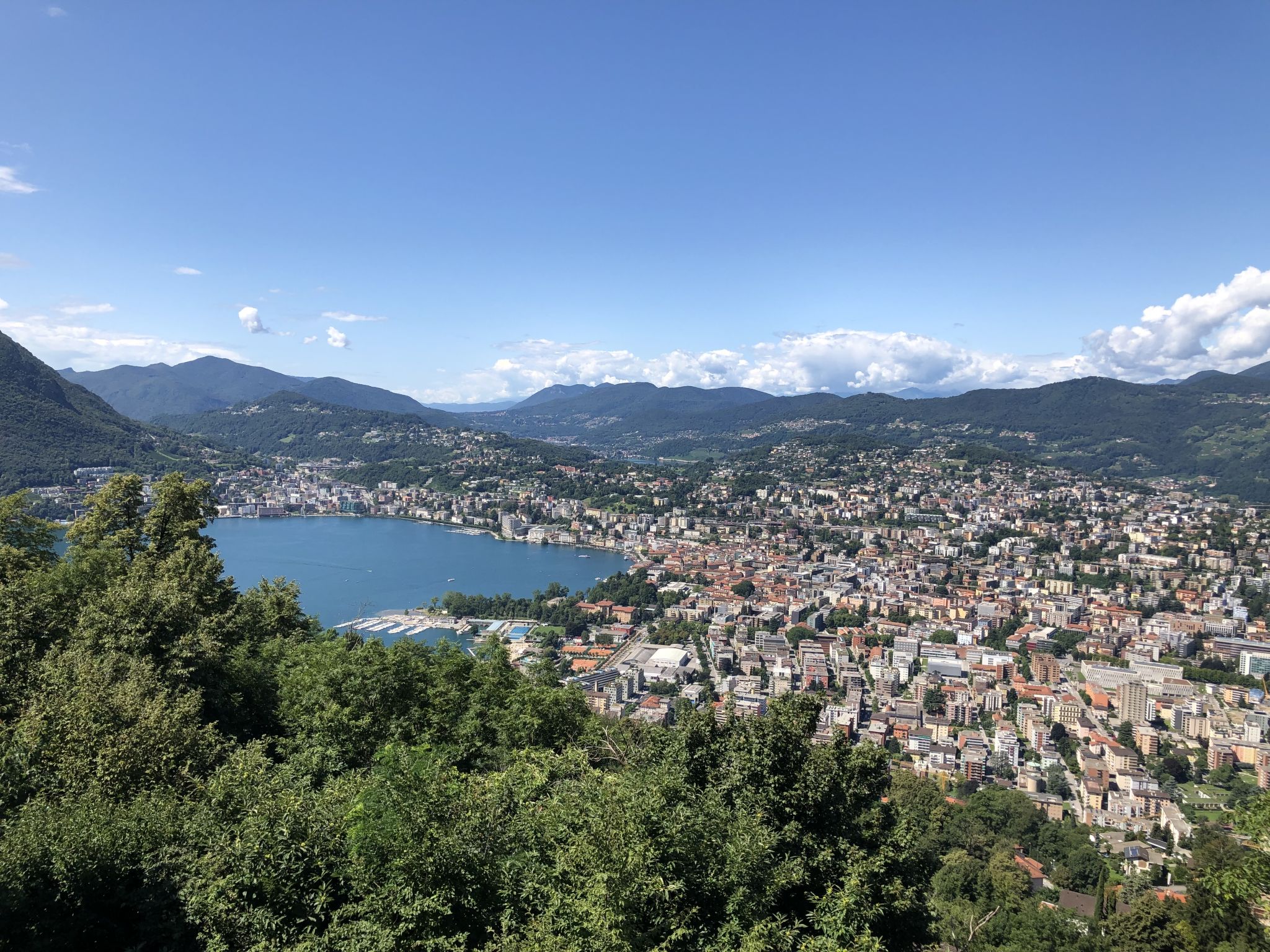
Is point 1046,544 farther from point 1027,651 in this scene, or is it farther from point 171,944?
point 171,944

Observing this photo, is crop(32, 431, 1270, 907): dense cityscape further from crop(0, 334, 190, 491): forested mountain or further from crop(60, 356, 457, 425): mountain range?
crop(60, 356, 457, 425): mountain range

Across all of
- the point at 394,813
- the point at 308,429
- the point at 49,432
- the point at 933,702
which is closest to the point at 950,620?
the point at 933,702

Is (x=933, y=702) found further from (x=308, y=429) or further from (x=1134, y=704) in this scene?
(x=308, y=429)

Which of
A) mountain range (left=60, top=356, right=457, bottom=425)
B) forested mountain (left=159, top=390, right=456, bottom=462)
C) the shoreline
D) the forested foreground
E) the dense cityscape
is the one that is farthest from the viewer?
mountain range (left=60, top=356, right=457, bottom=425)

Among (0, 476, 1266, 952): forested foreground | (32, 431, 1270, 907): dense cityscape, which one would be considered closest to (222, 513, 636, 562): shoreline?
(32, 431, 1270, 907): dense cityscape

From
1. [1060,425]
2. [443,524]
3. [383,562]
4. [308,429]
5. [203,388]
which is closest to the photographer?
[383,562]

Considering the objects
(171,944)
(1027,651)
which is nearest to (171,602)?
(171,944)

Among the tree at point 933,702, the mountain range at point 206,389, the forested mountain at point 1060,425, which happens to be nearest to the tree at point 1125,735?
the tree at point 933,702
